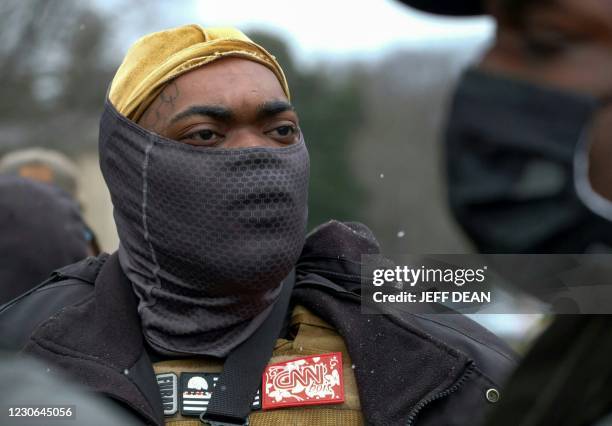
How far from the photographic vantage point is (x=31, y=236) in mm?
3887

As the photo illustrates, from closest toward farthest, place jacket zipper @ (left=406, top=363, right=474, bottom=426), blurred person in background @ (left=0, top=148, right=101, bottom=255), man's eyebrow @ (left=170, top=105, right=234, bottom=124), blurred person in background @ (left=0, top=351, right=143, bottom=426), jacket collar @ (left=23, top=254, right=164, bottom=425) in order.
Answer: blurred person in background @ (left=0, top=351, right=143, bottom=426), jacket zipper @ (left=406, top=363, right=474, bottom=426), jacket collar @ (left=23, top=254, right=164, bottom=425), man's eyebrow @ (left=170, top=105, right=234, bottom=124), blurred person in background @ (left=0, top=148, right=101, bottom=255)

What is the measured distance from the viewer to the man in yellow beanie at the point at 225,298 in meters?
2.91

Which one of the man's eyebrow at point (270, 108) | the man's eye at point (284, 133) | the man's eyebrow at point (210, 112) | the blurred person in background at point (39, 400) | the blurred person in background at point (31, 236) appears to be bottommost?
the blurred person in background at point (31, 236)

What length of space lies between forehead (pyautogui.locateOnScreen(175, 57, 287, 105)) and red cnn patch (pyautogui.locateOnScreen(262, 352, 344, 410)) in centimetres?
81

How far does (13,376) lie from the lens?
1465 mm

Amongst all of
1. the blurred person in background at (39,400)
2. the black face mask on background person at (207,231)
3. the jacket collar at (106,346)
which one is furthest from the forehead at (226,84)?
the blurred person in background at (39,400)

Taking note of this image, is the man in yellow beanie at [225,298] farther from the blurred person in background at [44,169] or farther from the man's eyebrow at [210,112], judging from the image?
the blurred person in background at [44,169]

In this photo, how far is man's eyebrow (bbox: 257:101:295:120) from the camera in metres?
3.13

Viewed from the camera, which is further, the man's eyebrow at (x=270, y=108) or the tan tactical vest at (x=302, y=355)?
the man's eyebrow at (x=270, y=108)

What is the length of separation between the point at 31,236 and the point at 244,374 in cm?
132

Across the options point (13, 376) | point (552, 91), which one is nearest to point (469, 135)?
point (552, 91)

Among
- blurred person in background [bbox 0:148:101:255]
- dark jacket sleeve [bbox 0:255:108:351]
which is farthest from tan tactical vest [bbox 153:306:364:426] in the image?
blurred person in background [bbox 0:148:101:255]

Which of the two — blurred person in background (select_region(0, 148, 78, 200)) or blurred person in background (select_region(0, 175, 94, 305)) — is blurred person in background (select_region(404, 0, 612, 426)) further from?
blurred person in background (select_region(0, 148, 78, 200))

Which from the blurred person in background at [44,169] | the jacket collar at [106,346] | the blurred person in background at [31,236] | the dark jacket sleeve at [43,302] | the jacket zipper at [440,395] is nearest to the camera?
the jacket zipper at [440,395]
